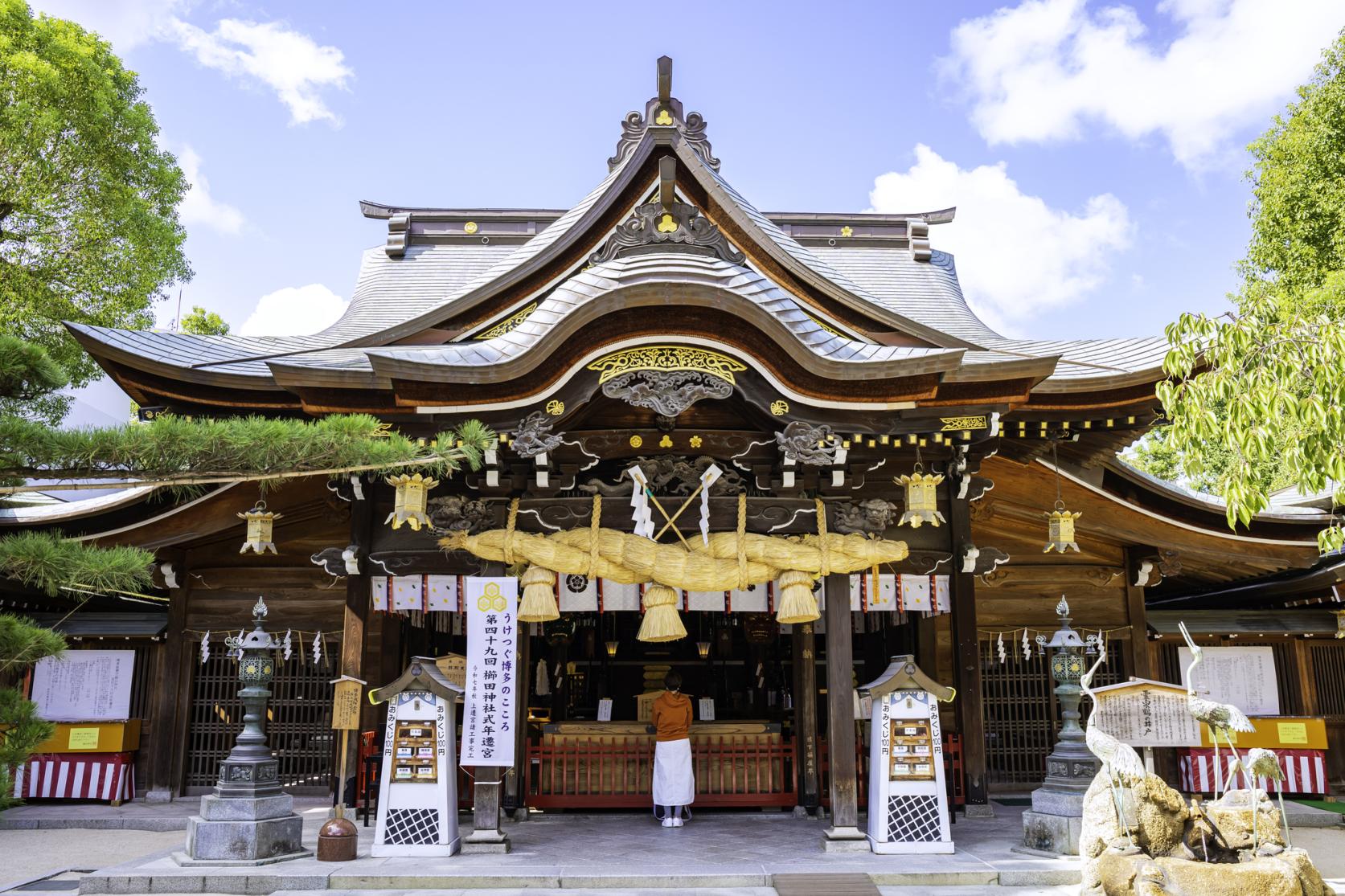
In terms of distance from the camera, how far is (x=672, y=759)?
931 centimetres

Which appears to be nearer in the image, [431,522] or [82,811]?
[431,522]

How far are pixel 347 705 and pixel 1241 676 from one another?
1082cm

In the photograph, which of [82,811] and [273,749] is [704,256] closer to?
[273,749]

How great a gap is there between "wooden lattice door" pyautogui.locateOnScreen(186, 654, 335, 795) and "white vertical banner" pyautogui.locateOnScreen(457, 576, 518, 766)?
12.7ft

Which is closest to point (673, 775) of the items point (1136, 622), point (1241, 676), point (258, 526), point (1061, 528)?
point (1061, 528)

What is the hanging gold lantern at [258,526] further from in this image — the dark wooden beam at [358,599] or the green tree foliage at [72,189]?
the green tree foliage at [72,189]

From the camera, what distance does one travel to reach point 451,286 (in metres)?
13.9

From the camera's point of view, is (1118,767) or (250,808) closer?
(1118,767)

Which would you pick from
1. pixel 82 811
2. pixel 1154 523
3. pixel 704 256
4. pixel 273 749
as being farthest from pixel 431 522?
pixel 1154 523

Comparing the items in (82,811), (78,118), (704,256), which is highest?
(78,118)

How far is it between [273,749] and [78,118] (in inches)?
386

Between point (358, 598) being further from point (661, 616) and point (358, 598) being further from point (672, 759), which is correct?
point (672, 759)

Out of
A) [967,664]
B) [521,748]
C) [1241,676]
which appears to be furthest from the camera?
[1241,676]

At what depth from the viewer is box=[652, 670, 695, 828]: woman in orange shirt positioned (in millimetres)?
9242
